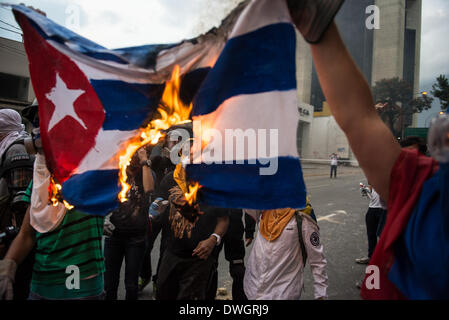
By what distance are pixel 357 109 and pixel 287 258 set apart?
64.3 inches

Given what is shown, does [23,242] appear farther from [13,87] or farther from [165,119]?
[13,87]

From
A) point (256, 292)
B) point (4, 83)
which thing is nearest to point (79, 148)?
point (256, 292)

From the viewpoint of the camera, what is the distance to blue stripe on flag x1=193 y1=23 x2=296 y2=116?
56.1 inches

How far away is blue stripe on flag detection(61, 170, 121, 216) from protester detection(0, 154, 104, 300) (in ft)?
1.13

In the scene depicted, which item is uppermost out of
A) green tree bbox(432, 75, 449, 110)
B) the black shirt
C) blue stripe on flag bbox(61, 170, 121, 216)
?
green tree bbox(432, 75, 449, 110)

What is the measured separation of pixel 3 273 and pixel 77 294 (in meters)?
0.49

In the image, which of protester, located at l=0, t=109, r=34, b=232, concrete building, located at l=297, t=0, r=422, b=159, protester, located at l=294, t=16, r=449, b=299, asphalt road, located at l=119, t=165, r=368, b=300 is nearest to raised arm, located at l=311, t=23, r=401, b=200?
protester, located at l=294, t=16, r=449, b=299

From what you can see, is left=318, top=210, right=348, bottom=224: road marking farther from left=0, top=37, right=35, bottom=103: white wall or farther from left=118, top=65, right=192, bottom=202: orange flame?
left=0, top=37, right=35, bottom=103: white wall

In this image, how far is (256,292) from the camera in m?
2.37

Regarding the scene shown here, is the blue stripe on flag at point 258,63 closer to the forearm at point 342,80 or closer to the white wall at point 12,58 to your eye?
the forearm at point 342,80

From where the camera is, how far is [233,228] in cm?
342
